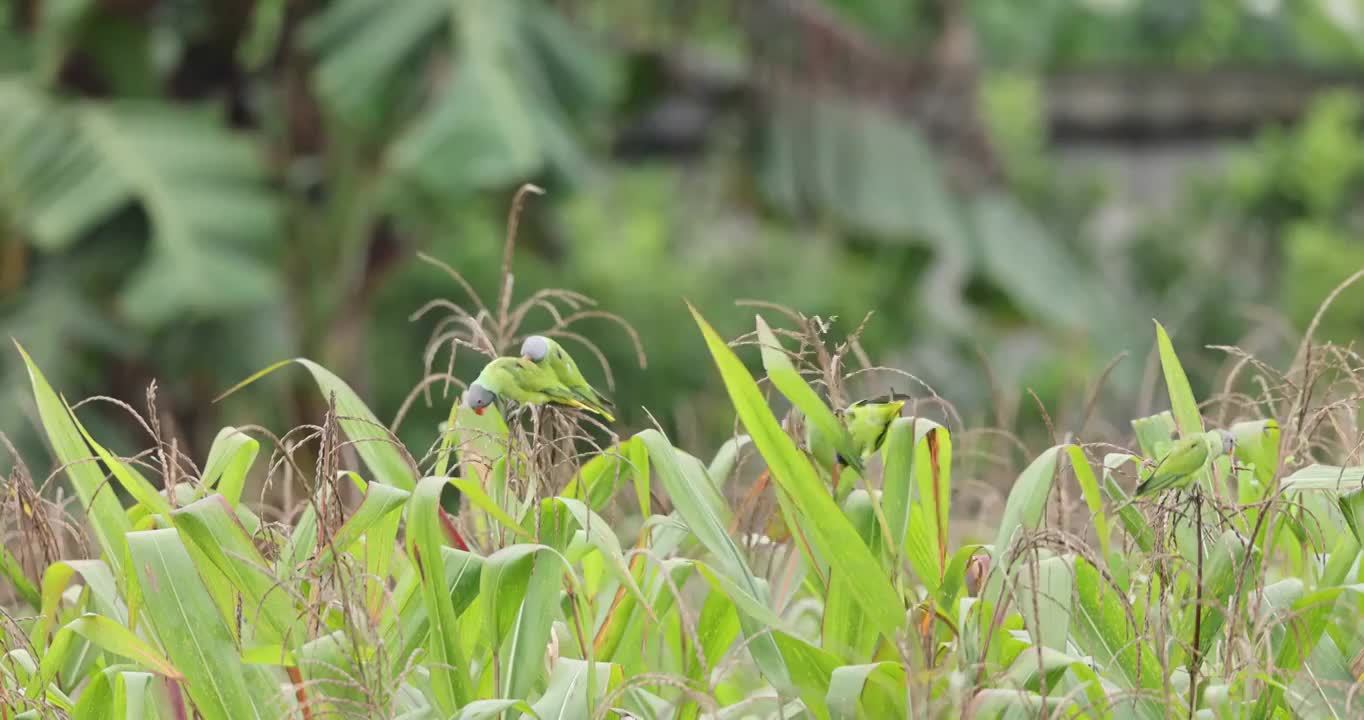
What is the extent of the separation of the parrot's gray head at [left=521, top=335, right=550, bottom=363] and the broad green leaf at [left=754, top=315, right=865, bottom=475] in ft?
0.55

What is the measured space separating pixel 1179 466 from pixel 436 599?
551 mm

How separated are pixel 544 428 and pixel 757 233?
38.4 feet

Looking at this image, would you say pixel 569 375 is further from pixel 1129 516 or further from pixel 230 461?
pixel 1129 516

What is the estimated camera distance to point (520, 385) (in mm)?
1220

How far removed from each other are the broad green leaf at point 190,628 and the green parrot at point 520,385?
0.25 metres

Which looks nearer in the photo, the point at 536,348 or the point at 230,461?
the point at 536,348

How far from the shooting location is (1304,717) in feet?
3.72

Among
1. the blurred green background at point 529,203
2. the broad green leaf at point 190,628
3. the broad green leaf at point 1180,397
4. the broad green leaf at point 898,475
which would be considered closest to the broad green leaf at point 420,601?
the broad green leaf at point 190,628

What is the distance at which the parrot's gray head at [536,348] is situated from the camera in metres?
1.19

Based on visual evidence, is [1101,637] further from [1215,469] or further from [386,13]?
[386,13]

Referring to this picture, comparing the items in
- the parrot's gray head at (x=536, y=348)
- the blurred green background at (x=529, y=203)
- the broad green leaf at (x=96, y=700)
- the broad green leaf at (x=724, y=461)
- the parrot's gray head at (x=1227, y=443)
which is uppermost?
the parrot's gray head at (x=536, y=348)

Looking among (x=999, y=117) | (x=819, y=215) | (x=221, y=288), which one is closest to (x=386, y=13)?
(x=221, y=288)

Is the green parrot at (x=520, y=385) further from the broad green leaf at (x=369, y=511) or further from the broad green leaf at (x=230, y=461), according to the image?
the broad green leaf at (x=230, y=461)

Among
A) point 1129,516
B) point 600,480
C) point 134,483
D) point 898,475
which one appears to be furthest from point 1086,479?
point 134,483
